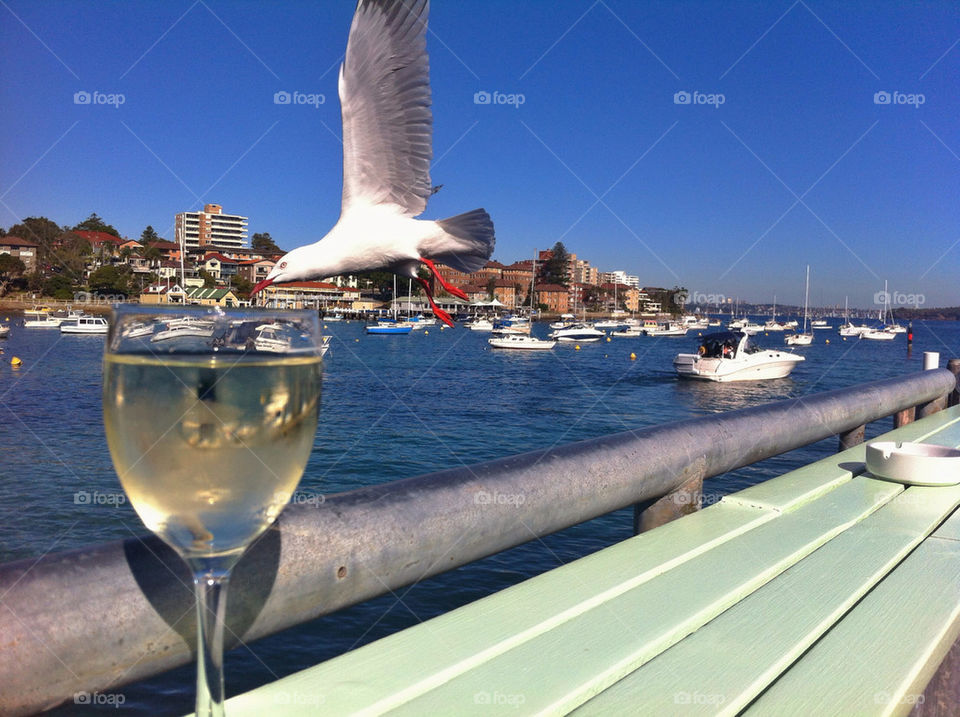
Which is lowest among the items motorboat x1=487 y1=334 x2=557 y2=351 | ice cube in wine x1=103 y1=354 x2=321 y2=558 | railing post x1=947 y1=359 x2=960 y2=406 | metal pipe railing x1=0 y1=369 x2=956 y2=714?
motorboat x1=487 y1=334 x2=557 y2=351

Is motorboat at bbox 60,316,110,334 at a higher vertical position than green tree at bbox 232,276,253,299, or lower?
lower

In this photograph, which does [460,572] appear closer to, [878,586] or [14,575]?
[878,586]

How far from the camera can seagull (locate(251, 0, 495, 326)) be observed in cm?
180

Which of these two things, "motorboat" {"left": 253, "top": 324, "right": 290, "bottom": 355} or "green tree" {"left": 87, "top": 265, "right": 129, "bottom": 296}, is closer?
"motorboat" {"left": 253, "top": 324, "right": 290, "bottom": 355}

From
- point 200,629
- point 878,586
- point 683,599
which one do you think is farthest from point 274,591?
point 878,586

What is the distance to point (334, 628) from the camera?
801 centimetres

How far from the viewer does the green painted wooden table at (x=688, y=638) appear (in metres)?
1.09

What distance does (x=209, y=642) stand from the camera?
69 cm

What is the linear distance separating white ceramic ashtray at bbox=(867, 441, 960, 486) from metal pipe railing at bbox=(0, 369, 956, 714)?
1.05 metres

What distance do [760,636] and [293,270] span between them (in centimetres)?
121

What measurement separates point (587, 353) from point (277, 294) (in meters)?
61.5

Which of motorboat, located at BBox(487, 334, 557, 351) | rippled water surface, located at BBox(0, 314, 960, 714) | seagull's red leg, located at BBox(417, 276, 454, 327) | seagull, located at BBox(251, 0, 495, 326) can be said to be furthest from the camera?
motorboat, located at BBox(487, 334, 557, 351)

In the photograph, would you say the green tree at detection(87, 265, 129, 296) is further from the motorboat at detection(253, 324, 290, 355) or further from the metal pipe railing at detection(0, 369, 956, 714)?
the motorboat at detection(253, 324, 290, 355)

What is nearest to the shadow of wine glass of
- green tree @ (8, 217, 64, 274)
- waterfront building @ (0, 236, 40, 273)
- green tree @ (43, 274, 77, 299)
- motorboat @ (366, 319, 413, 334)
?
green tree @ (8, 217, 64, 274)
